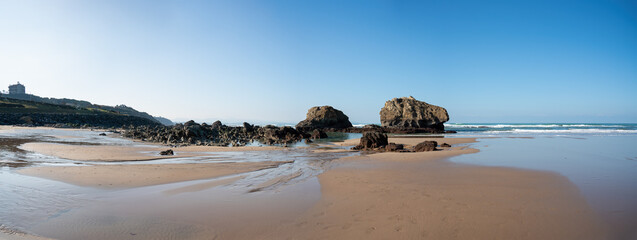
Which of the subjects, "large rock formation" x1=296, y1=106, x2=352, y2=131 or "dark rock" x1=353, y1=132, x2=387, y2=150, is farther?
"large rock formation" x1=296, y1=106, x2=352, y2=131

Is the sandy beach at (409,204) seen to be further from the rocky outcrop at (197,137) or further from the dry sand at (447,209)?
the rocky outcrop at (197,137)

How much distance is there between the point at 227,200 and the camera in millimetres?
5730

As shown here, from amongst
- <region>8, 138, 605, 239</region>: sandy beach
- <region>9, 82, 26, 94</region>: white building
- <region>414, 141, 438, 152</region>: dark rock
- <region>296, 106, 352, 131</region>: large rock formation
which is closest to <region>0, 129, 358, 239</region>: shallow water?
<region>8, 138, 605, 239</region>: sandy beach

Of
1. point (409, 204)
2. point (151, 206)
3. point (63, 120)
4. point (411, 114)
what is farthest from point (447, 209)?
point (411, 114)

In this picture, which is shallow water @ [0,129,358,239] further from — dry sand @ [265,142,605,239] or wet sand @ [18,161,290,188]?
dry sand @ [265,142,605,239]

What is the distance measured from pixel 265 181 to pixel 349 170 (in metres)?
3.05

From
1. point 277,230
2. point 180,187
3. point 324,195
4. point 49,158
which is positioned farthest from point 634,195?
point 49,158

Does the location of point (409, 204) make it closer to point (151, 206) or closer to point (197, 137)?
point (151, 206)

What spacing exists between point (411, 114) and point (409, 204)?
174 ft

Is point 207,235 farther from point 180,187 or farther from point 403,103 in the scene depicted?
point 403,103

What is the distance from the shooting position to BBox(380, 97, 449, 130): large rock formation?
54.6 meters

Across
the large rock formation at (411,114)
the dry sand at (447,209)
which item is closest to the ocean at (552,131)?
the large rock formation at (411,114)

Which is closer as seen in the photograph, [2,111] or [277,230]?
[277,230]

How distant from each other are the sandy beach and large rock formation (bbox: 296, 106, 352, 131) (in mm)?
51569
